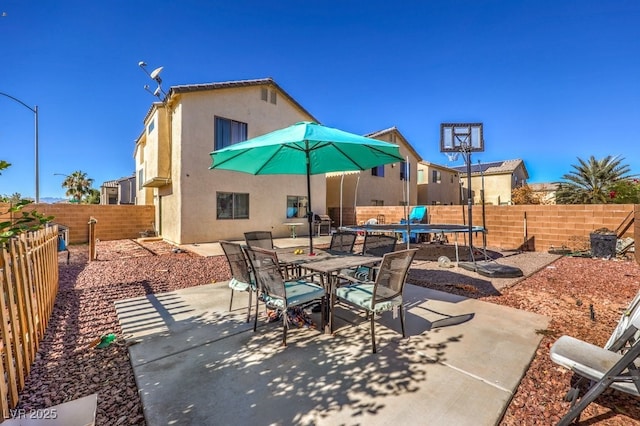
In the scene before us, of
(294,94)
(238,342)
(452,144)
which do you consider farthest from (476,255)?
(294,94)

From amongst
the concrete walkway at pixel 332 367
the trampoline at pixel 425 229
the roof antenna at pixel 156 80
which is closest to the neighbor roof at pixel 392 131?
the trampoline at pixel 425 229

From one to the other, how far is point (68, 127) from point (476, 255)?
79.6 feet

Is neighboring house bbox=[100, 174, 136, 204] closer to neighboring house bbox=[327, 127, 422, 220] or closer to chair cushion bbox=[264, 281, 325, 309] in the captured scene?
neighboring house bbox=[327, 127, 422, 220]

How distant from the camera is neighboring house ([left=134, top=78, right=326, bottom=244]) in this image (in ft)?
38.4

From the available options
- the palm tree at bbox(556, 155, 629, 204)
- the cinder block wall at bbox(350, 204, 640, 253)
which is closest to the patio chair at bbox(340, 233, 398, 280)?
the cinder block wall at bbox(350, 204, 640, 253)

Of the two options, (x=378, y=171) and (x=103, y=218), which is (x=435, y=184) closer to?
(x=378, y=171)

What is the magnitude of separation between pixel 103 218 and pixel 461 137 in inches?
595

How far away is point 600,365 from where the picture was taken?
6.97 feet

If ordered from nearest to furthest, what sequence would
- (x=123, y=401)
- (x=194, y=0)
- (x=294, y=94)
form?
(x=123, y=401)
(x=194, y=0)
(x=294, y=94)

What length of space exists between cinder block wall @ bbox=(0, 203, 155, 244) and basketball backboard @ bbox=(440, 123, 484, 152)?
45.8 ft

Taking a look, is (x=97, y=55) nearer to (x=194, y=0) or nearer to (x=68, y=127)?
(x=194, y=0)

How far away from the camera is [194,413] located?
85.5 inches

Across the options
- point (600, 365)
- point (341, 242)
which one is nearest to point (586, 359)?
point (600, 365)

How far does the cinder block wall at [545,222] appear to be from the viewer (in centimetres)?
887
